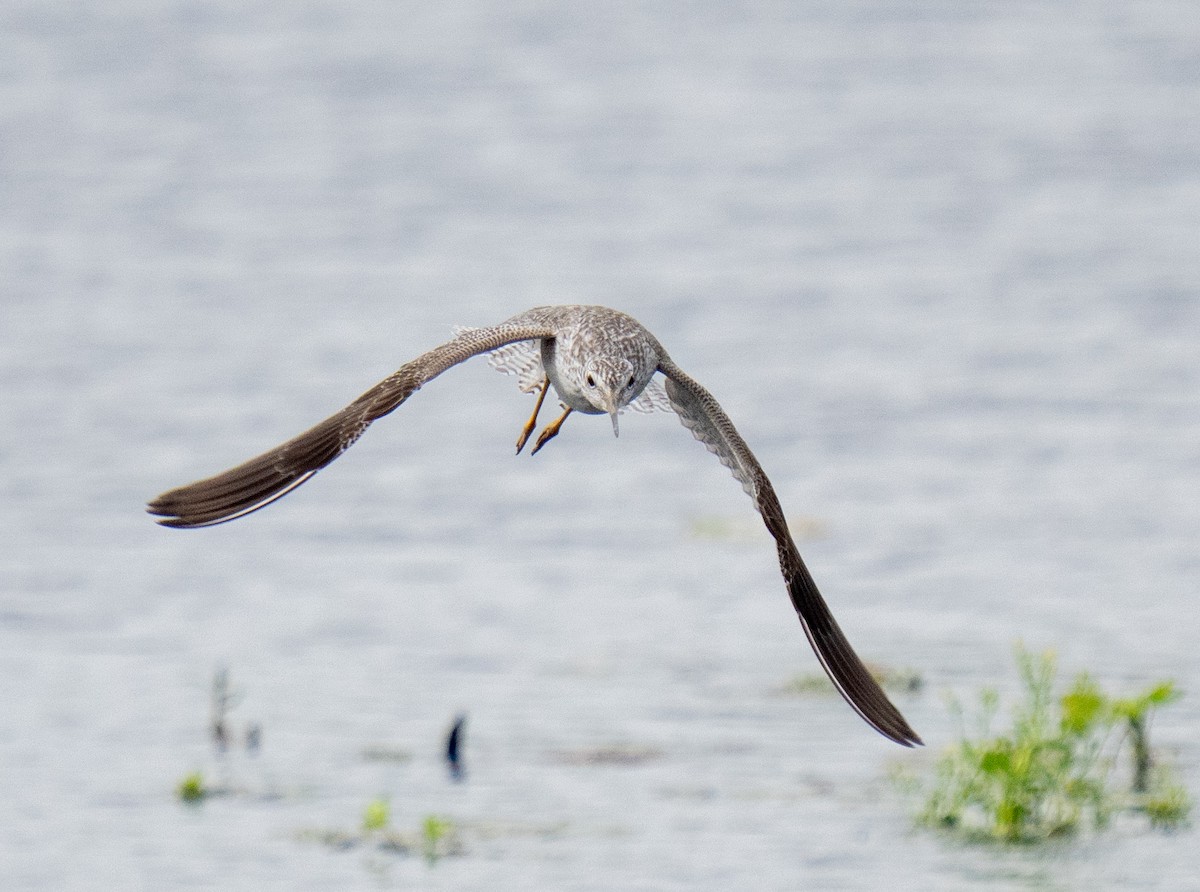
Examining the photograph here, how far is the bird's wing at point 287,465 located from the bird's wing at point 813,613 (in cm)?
108

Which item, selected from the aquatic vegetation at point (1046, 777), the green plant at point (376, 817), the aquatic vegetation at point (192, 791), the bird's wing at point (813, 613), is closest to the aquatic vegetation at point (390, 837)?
the green plant at point (376, 817)

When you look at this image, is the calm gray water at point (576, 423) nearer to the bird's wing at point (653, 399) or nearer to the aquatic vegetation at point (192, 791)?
the aquatic vegetation at point (192, 791)

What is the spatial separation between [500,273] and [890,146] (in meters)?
8.35

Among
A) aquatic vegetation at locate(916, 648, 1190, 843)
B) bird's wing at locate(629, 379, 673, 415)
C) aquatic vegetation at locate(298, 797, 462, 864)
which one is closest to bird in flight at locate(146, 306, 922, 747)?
bird's wing at locate(629, 379, 673, 415)

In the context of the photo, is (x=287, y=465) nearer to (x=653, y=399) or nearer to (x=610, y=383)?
(x=610, y=383)

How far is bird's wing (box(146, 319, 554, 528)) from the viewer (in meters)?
7.22

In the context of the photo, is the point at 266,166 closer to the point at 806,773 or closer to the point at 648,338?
the point at 806,773

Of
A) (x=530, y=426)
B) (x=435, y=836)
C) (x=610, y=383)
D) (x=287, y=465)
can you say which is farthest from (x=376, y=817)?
(x=287, y=465)

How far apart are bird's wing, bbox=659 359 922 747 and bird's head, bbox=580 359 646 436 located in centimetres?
39

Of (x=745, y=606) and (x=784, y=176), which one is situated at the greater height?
(x=784, y=176)

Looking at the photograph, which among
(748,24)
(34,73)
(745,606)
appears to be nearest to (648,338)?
(745,606)

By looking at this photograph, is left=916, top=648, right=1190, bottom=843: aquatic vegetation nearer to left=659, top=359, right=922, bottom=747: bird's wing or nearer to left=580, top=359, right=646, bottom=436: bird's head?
left=659, top=359, right=922, bottom=747: bird's wing

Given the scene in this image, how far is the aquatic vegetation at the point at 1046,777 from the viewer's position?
11.5 meters

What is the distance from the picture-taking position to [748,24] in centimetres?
3841
